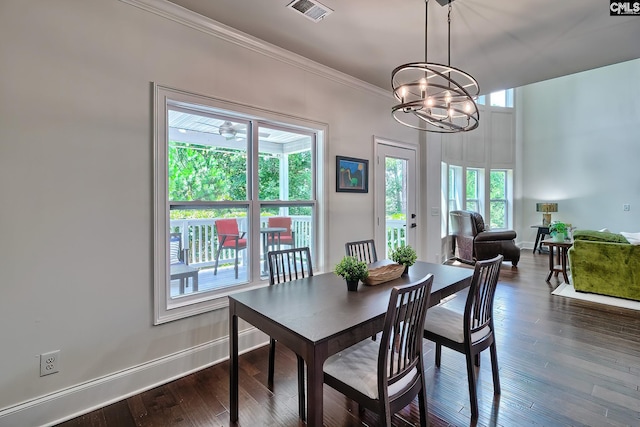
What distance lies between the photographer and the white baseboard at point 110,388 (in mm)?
1782

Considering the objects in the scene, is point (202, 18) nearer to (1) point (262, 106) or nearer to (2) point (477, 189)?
(1) point (262, 106)

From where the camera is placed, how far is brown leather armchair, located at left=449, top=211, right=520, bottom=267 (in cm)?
568

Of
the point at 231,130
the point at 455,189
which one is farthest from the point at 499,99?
the point at 231,130

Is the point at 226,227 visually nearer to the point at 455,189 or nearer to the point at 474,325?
the point at 474,325

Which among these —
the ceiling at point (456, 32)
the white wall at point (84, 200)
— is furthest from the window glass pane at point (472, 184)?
the white wall at point (84, 200)

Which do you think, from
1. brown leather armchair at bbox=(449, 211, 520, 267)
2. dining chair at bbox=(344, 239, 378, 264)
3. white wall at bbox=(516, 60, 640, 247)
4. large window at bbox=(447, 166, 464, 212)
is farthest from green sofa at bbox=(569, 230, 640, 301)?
white wall at bbox=(516, 60, 640, 247)

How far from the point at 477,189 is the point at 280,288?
6.98 metres

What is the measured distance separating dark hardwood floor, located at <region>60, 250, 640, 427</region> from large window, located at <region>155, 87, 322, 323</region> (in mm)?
586

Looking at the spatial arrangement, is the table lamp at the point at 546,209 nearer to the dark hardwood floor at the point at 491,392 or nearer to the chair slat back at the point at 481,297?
the dark hardwood floor at the point at 491,392

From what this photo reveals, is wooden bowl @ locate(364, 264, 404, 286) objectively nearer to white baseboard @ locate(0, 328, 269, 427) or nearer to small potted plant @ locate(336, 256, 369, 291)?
small potted plant @ locate(336, 256, 369, 291)

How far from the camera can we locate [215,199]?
8.73 feet

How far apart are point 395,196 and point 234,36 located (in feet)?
9.26

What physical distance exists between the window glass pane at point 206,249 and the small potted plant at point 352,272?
1.23 m

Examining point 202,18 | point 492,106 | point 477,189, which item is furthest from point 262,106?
point 492,106
